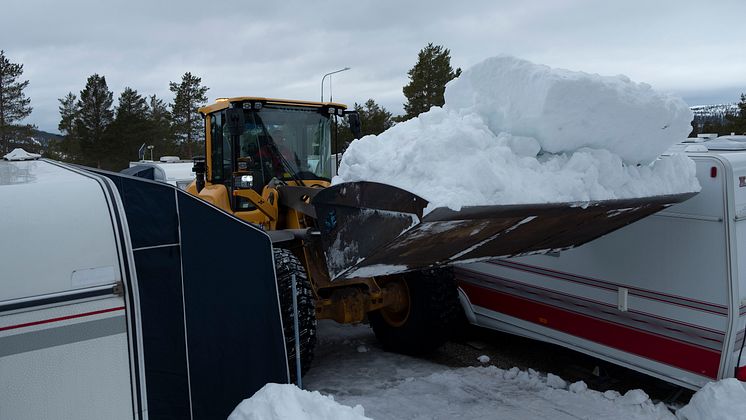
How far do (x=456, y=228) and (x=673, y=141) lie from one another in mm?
1824

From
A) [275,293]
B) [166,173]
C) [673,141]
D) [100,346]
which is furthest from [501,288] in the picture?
[166,173]

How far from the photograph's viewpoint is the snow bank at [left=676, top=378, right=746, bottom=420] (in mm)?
4258

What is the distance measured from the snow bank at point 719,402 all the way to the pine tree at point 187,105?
39.4 m

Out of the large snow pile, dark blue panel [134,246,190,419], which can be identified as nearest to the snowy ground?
dark blue panel [134,246,190,419]

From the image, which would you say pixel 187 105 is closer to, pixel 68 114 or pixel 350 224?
pixel 68 114

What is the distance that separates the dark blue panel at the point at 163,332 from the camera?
327 centimetres

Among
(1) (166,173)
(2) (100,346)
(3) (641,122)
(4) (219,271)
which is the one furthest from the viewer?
(1) (166,173)

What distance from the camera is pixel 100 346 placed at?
307cm

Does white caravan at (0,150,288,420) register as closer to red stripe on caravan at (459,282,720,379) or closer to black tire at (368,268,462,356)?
black tire at (368,268,462,356)

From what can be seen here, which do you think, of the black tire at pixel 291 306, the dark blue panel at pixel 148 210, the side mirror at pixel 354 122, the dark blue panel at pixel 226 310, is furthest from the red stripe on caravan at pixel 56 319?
the side mirror at pixel 354 122

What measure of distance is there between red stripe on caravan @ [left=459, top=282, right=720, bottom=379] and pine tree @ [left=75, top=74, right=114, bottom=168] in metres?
35.7

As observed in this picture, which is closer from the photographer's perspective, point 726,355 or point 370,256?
point 370,256

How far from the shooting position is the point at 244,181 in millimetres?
5871

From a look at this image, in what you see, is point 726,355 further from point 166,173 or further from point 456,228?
point 166,173
